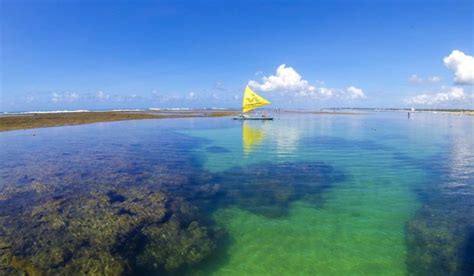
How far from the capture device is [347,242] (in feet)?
35.3

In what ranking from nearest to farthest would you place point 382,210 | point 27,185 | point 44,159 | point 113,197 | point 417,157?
point 382,210 → point 113,197 → point 27,185 → point 44,159 → point 417,157

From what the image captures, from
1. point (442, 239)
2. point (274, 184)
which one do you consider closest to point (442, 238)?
point (442, 239)

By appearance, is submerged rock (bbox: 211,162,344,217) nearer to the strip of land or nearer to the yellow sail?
the strip of land

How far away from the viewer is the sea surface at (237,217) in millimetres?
9453

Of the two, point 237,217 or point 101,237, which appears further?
point 237,217

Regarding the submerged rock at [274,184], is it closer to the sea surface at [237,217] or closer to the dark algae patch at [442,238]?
the sea surface at [237,217]

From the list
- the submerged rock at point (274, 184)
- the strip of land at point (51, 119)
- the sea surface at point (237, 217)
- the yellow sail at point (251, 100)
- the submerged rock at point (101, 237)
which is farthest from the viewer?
the yellow sail at point (251, 100)

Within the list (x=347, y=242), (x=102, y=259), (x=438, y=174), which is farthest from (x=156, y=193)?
(x=438, y=174)

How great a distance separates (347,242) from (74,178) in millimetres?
16455

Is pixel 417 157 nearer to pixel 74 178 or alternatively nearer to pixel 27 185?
pixel 74 178

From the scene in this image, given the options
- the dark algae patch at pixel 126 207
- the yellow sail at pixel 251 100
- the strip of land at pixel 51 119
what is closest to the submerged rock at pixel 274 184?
the dark algae patch at pixel 126 207

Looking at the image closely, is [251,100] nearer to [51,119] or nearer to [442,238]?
[51,119]

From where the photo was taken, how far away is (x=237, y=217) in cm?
1304

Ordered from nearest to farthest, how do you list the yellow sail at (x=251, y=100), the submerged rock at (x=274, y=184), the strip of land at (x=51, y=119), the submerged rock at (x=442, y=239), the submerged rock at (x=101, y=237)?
the submerged rock at (x=101, y=237) → the submerged rock at (x=442, y=239) → the submerged rock at (x=274, y=184) → the strip of land at (x=51, y=119) → the yellow sail at (x=251, y=100)
